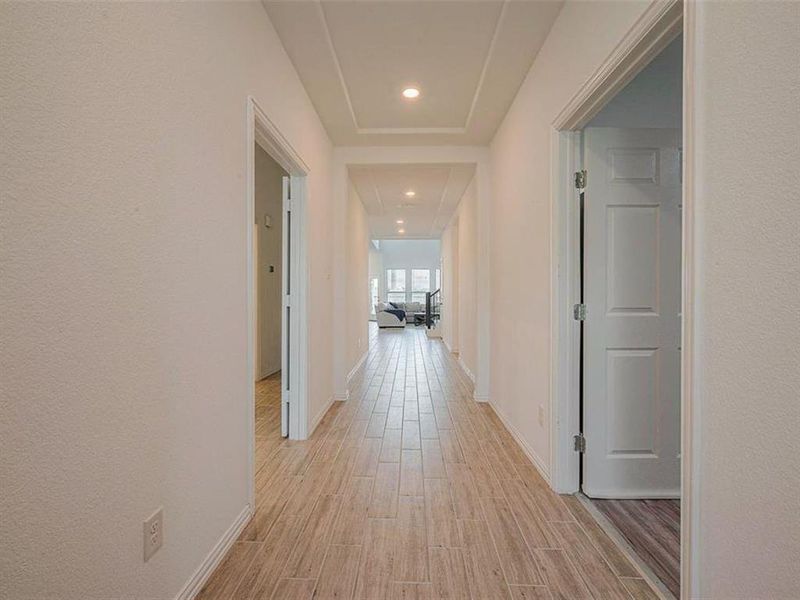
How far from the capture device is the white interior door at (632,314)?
2.39 m

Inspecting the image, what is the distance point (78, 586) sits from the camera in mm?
1055

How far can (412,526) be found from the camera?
2109mm

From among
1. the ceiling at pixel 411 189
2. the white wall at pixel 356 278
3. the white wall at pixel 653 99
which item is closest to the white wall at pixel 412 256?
the ceiling at pixel 411 189

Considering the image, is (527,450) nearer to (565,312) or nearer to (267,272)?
(565,312)

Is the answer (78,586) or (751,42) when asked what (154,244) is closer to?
(78,586)

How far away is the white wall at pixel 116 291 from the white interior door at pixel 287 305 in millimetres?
1339

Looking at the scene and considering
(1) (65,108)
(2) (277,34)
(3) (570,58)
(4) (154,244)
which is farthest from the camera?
(2) (277,34)

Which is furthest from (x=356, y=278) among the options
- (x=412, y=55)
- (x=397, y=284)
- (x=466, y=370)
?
(x=397, y=284)

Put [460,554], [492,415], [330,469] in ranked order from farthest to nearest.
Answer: [492,415], [330,469], [460,554]

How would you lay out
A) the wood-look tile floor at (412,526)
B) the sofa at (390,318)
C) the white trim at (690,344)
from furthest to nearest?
1. the sofa at (390,318)
2. the wood-look tile floor at (412,526)
3. the white trim at (690,344)

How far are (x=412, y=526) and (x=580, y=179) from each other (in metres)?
2.00

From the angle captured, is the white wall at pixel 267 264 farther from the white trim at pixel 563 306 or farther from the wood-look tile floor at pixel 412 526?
the white trim at pixel 563 306

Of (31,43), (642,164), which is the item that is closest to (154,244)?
(31,43)

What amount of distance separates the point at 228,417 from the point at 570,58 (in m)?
2.40
